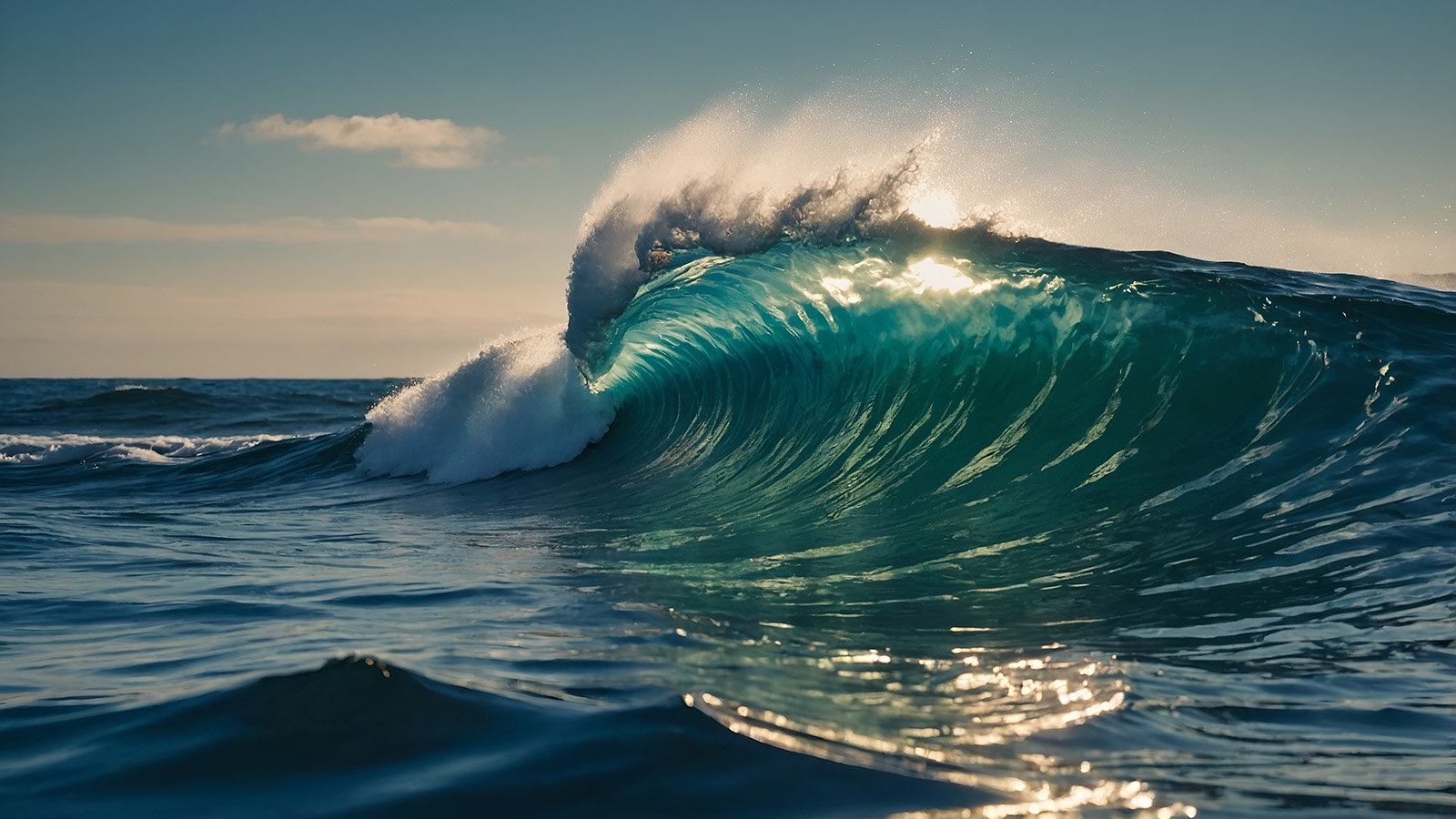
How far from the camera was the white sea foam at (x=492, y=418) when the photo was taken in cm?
1020

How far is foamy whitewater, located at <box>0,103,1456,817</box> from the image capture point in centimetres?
216

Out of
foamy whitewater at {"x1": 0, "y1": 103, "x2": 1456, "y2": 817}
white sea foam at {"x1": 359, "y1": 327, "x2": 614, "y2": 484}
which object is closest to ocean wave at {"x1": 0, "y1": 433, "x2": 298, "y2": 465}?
foamy whitewater at {"x1": 0, "y1": 103, "x2": 1456, "y2": 817}

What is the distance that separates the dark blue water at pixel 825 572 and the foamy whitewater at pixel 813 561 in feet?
0.07

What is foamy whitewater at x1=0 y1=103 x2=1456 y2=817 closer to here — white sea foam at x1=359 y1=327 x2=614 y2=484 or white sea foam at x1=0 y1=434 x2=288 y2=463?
white sea foam at x1=359 y1=327 x2=614 y2=484

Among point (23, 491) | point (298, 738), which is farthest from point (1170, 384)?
point (23, 491)

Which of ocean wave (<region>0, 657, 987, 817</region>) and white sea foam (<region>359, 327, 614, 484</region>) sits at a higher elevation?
white sea foam (<region>359, 327, 614, 484</region>)

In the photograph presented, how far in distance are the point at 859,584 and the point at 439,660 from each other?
6.82 ft

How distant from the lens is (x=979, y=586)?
4324 millimetres

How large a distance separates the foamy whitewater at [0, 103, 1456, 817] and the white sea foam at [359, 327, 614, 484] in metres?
0.05

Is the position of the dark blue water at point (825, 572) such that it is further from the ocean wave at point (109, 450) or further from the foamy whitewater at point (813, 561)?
the ocean wave at point (109, 450)

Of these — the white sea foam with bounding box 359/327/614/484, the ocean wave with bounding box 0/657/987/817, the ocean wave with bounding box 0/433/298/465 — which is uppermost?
the white sea foam with bounding box 359/327/614/484

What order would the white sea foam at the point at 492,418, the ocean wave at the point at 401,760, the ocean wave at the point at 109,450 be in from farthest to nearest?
1. the ocean wave at the point at 109,450
2. the white sea foam at the point at 492,418
3. the ocean wave at the point at 401,760

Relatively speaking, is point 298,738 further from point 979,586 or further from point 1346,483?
point 1346,483

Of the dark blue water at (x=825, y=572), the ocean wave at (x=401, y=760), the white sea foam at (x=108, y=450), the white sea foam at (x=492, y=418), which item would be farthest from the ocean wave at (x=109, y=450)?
the ocean wave at (x=401, y=760)
